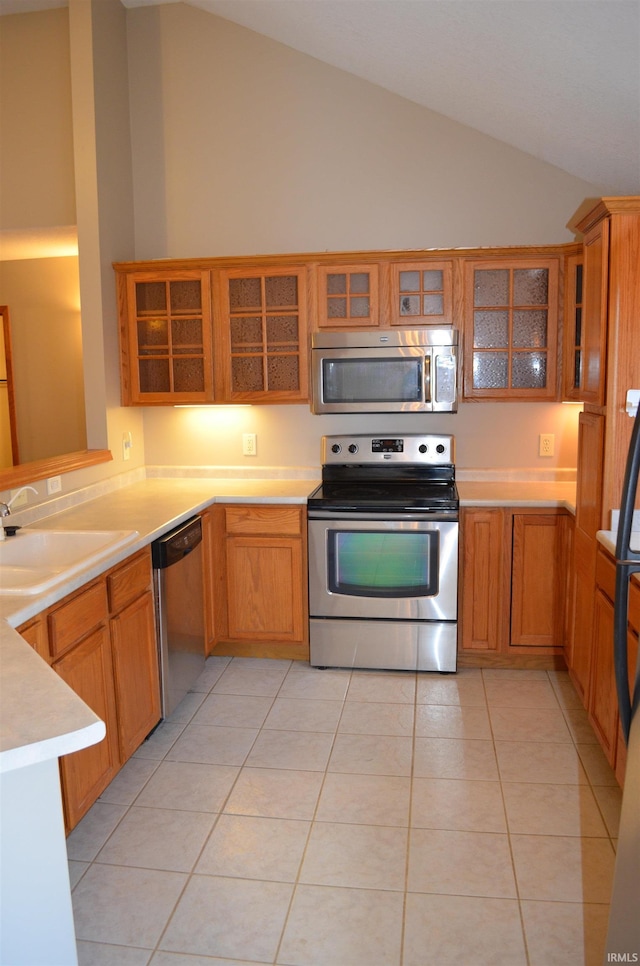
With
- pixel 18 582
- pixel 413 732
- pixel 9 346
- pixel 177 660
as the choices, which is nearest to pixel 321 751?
pixel 413 732

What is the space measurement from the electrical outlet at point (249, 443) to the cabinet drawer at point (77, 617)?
180 centimetres

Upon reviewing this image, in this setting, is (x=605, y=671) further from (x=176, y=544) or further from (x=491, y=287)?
(x=491, y=287)

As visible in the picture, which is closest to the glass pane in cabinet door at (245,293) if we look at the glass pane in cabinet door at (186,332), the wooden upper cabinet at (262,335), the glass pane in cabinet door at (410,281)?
the wooden upper cabinet at (262,335)

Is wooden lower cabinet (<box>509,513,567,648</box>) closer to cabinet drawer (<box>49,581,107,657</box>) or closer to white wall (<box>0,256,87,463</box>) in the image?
cabinet drawer (<box>49,581,107,657</box>)

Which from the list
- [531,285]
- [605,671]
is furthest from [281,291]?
[605,671]

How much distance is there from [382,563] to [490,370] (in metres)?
1.09

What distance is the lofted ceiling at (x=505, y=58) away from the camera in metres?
2.46

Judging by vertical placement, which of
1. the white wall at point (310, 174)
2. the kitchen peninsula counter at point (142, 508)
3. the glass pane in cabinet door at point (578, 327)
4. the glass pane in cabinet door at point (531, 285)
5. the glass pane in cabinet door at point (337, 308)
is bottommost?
the kitchen peninsula counter at point (142, 508)

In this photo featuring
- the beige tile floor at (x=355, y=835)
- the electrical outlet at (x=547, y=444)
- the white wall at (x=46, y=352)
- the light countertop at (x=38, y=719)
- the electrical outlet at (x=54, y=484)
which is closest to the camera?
the light countertop at (x=38, y=719)

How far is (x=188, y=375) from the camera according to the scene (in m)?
3.87

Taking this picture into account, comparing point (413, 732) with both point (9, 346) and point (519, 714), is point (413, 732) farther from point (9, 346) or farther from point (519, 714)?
point (9, 346)

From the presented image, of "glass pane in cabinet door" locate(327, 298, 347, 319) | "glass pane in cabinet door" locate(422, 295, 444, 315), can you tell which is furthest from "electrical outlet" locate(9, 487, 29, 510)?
"glass pane in cabinet door" locate(422, 295, 444, 315)

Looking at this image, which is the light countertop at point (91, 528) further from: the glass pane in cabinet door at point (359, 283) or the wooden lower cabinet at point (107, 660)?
the glass pane in cabinet door at point (359, 283)

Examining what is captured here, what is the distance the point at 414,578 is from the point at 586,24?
2.26m
